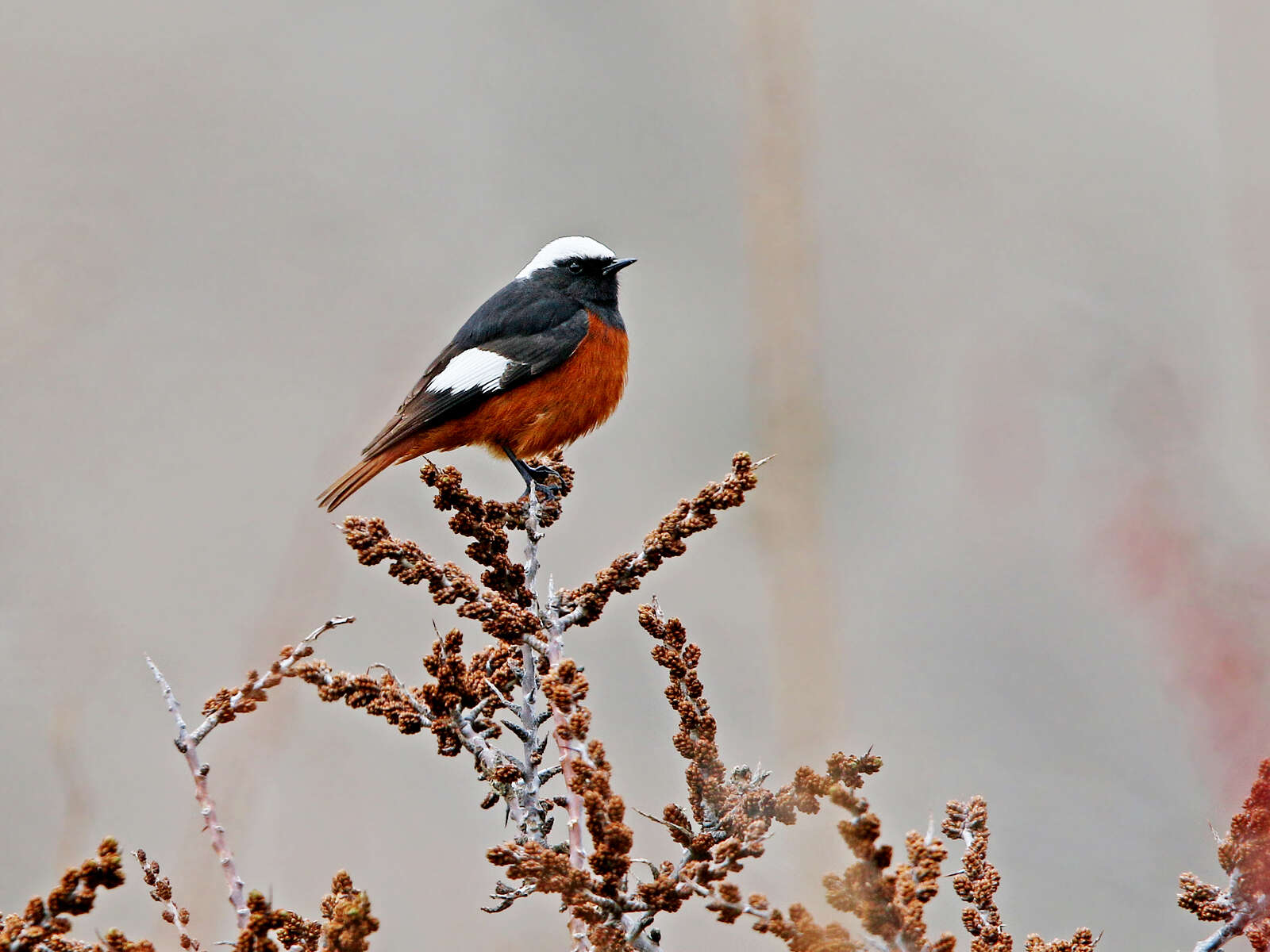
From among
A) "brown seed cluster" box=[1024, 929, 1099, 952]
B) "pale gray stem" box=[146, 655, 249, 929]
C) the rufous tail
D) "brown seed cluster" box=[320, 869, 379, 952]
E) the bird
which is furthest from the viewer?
the bird

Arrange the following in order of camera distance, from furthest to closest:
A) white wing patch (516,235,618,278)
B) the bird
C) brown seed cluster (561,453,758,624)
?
white wing patch (516,235,618,278), the bird, brown seed cluster (561,453,758,624)

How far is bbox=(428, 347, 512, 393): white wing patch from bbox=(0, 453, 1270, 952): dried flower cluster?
2.29m

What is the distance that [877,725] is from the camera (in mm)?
5352

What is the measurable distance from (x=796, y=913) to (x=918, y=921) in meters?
0.21

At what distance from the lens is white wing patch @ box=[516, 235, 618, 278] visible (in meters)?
6.09

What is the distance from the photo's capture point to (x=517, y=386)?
17.3ft

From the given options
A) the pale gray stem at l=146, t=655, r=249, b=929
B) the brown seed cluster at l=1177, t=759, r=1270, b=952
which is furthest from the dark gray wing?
the brown seed cluster at l=1177, t=759, r=1270, b=952

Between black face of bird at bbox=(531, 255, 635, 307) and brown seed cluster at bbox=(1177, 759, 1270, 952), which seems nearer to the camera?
brown seed cluster at bbox=(1177, 759, 1270, 952)

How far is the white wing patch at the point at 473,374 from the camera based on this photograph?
5.19 meters

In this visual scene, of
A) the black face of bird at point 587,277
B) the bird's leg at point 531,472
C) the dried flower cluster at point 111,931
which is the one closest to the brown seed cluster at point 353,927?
the dried flower cluster at point 111,931

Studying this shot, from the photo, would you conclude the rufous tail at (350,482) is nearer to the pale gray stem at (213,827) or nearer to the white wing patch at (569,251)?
the white wing patch at (569,251)

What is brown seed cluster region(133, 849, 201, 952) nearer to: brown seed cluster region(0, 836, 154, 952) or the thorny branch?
the thorny branch

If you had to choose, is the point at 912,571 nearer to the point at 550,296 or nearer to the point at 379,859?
the point at 550,296

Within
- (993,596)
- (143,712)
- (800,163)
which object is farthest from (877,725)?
(800,163)
